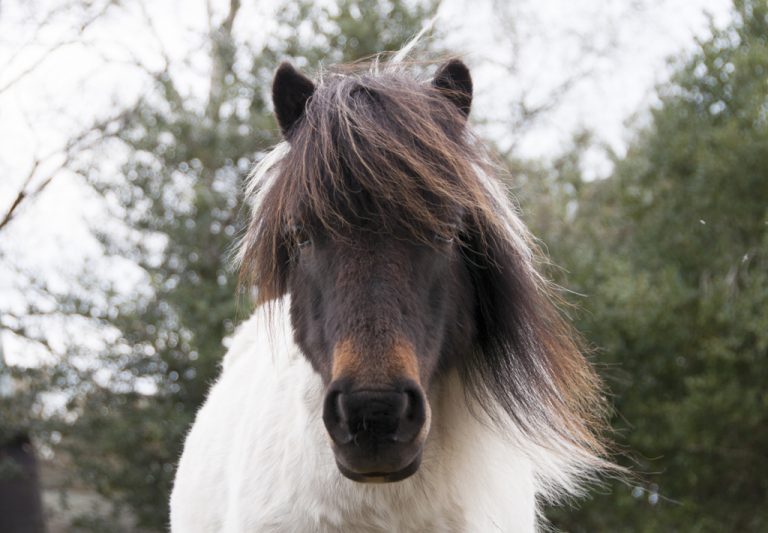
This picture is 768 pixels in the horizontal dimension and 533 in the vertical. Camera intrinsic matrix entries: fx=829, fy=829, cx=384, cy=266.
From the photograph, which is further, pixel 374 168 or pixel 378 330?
pixel 374 168

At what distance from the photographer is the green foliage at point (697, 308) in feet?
30.3

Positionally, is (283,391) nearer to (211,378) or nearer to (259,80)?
(211,378)

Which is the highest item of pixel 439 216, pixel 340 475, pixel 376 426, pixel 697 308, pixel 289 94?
pixel 289 94

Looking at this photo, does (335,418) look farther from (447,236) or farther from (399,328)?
(447,236)

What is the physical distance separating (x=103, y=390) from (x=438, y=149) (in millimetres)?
7973

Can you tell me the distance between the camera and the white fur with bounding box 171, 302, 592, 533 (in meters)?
2.59

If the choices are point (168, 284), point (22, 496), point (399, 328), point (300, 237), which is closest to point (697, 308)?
point (168, 284)

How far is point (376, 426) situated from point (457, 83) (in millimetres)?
1377

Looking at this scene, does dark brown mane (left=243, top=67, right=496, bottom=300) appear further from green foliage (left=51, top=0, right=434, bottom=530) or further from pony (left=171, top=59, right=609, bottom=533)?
green foliage (left=51, top=0, right=434, bottom=530)

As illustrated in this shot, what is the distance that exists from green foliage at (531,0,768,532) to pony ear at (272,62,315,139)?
7.01 metres

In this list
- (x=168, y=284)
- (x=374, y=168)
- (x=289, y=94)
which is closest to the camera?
(x=374, y=168)

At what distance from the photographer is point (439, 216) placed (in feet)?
8.18

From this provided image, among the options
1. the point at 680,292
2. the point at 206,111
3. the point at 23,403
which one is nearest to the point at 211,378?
the point at 23,403

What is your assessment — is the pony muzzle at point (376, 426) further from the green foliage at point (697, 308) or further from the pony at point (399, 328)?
the green foliage at point (697, 308)
